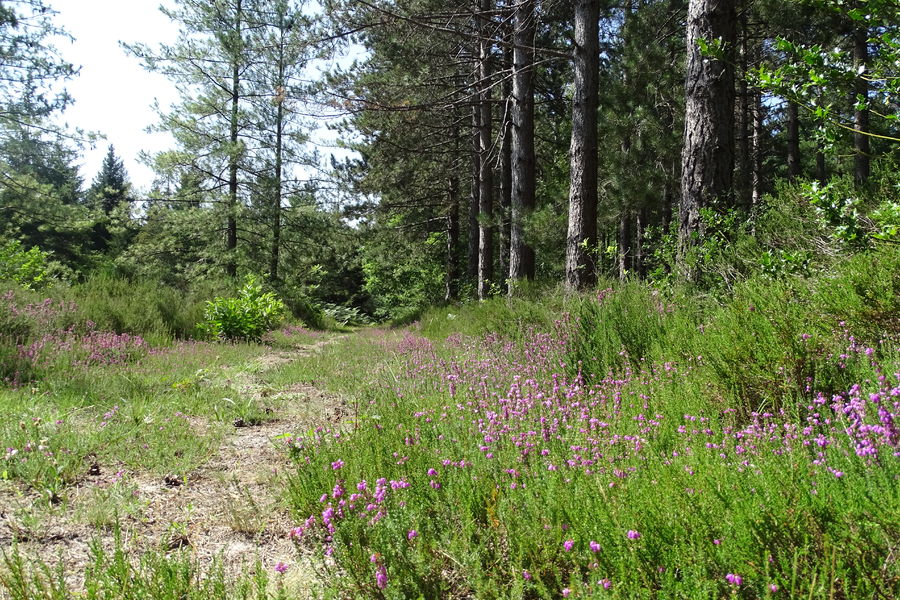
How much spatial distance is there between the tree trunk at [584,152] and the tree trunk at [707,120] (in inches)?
79.6

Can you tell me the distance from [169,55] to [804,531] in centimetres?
2133

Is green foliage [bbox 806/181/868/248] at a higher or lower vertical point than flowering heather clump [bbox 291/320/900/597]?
higher

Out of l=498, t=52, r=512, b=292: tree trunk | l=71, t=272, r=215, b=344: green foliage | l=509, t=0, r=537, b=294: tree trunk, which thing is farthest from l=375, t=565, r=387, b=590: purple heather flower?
l=498, t=52, r=512, b=292: tree trunk

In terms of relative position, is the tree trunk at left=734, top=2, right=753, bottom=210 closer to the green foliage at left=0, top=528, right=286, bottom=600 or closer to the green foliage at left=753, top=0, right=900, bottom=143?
the green foliage at left=753, top=0, right=900, bottom=143

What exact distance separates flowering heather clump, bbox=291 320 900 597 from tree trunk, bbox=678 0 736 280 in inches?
125

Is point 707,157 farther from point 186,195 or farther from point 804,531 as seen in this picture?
point 186,195

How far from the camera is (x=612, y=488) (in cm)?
202

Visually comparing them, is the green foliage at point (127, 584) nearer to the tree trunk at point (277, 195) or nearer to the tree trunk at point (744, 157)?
the tree trunk at point (744, 157)

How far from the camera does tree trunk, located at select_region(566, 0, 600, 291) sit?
7617mm

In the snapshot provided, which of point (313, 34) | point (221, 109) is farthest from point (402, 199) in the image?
point (313, 34)

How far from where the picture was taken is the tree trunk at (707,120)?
216 inches

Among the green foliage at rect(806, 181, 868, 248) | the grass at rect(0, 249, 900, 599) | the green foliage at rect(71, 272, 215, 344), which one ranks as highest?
the green foliage at rect(806, 181, 868, 248)

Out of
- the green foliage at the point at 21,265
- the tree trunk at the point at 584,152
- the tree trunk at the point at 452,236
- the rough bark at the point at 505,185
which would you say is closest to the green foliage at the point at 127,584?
the tree trunk at the point at 584,152

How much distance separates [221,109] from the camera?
18.3 meters
